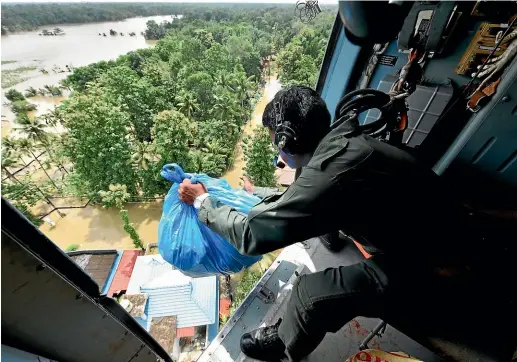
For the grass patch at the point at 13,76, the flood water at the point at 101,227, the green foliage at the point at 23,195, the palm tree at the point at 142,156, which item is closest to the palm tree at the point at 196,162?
the palm tree at the point at 142,156

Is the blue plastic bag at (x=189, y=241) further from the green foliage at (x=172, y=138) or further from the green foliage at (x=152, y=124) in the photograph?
the green foliage at (x=172, y=138)

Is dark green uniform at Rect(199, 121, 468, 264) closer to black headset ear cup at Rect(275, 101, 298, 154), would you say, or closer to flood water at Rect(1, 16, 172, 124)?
black headset ear cup at Rect(275, 101, 298, 154)

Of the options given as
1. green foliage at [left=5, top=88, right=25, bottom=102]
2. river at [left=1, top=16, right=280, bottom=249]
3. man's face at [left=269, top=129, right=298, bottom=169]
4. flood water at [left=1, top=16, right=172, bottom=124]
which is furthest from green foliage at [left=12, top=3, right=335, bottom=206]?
flood water at [left=1, top=16, right=172, bottom=124]

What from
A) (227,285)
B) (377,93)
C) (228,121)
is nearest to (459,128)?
(377,93)

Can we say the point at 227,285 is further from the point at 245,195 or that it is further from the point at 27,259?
the point at 27,259

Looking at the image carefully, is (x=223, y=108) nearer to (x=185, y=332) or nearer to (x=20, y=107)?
(x=185, y=332)

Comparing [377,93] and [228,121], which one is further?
[228,121]

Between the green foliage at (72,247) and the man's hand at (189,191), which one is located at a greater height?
the man's hand at (189,191)
